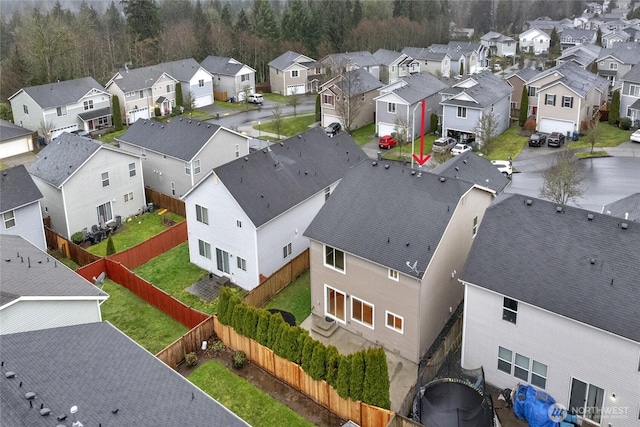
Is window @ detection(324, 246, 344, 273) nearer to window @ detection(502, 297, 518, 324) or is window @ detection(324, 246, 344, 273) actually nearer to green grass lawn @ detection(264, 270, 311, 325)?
green grass lawn @ detection(264, 270, 311, 325)

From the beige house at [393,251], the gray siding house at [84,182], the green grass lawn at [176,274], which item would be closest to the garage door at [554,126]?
the beige house at [393,251]

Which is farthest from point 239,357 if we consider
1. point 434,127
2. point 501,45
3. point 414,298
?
point 501,45

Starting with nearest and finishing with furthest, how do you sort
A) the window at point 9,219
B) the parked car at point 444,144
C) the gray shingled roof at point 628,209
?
the gray shingled roof at point 628,209
the window at point 9,219
the parked car at point 444,144

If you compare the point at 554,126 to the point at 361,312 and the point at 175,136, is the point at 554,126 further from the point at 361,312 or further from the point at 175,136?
the point at 361,312

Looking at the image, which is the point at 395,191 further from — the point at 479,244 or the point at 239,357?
the point at 239,357

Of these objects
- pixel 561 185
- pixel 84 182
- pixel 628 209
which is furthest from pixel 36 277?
pixel 561 185

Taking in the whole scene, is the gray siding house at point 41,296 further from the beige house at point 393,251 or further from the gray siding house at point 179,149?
the gray siding house at point 179,149
